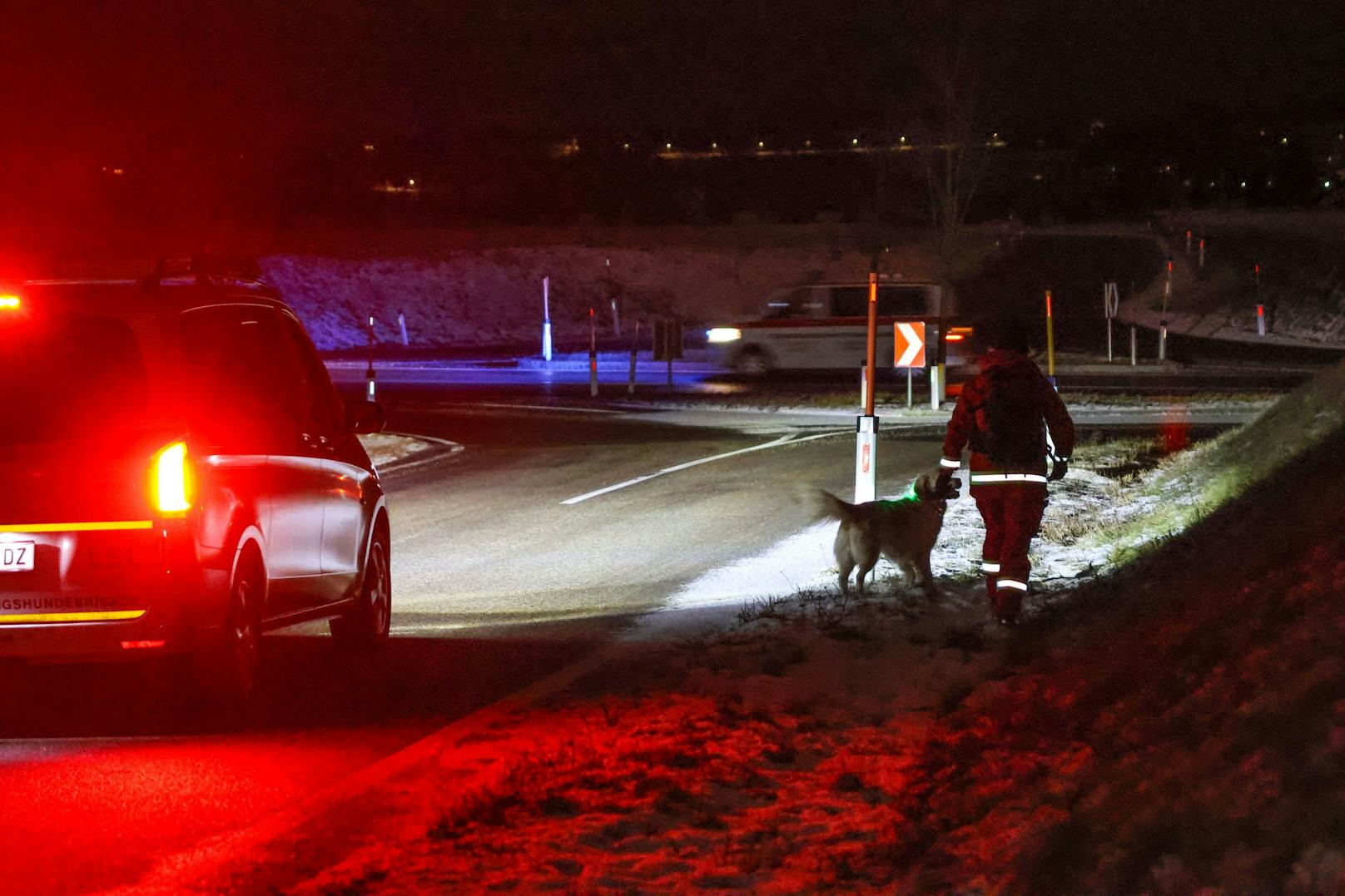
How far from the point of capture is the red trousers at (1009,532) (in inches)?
355

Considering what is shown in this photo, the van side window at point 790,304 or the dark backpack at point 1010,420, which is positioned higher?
the van side window at point 790,304

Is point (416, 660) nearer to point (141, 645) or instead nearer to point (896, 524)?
point (141, 645)

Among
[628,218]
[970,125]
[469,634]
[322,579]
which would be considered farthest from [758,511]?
[628,218]

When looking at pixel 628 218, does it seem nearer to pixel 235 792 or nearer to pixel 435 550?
pixel 435 550

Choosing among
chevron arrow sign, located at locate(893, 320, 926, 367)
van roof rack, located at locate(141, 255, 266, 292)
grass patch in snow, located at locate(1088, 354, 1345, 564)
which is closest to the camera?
van roof rack, located at locate(141, 255, 266, 292)

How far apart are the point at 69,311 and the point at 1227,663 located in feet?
15.9

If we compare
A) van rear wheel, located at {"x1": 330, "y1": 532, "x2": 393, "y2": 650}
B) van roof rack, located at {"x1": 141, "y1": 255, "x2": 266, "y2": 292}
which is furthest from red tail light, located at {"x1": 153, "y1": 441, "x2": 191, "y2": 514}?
van rear wheel, located at {"x1": 330, "y1": 532, "x2": 393, "y2": 650}

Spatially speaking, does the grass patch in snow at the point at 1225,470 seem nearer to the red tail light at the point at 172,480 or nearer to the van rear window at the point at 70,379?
the red tail light at the point at 172,480

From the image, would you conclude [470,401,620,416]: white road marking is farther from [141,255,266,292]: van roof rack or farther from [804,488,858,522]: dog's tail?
[141,255,266,292]: van roof rack

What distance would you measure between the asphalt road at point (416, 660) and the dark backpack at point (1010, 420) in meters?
2.54

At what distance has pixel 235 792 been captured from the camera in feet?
20.7

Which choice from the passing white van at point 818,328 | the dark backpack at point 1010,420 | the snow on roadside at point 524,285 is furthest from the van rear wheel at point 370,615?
the snow on roadside at point 524,285

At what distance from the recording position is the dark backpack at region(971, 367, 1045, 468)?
9.04m

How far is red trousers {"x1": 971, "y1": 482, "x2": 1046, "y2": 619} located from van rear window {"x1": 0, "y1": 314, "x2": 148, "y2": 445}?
449 centimetres
